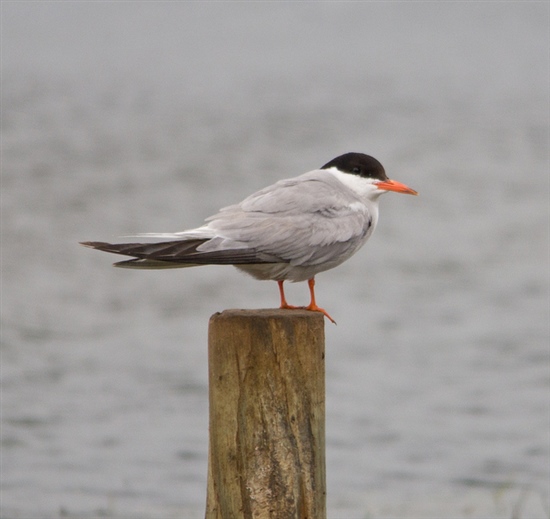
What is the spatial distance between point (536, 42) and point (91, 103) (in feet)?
71.9

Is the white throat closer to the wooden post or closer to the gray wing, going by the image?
the gray wing

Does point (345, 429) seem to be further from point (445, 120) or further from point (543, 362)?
point (445, 120)

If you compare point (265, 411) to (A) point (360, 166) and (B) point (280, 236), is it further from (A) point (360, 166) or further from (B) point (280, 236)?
(A) point (360, 166)

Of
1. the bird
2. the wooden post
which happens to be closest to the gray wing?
the bird

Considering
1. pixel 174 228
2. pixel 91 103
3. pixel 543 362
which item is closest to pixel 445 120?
pixel 91 103

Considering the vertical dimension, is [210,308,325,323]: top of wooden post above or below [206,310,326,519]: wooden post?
above

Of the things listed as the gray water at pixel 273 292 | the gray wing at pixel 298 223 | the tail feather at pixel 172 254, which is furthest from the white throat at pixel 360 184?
the gray water at pixel 273 292

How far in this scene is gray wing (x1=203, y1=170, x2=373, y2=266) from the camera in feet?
15.3

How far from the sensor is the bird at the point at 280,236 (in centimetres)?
440

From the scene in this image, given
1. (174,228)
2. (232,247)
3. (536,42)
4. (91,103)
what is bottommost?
(232,247)

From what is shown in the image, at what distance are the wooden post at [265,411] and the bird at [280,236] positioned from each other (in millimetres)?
333

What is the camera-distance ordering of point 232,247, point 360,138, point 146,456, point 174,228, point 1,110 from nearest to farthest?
point 232,247, point 146,456, point 174,228, point 360,138, point 1,110

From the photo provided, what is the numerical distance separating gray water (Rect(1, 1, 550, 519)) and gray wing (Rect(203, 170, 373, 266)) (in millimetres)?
3351

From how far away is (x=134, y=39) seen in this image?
5025cm
